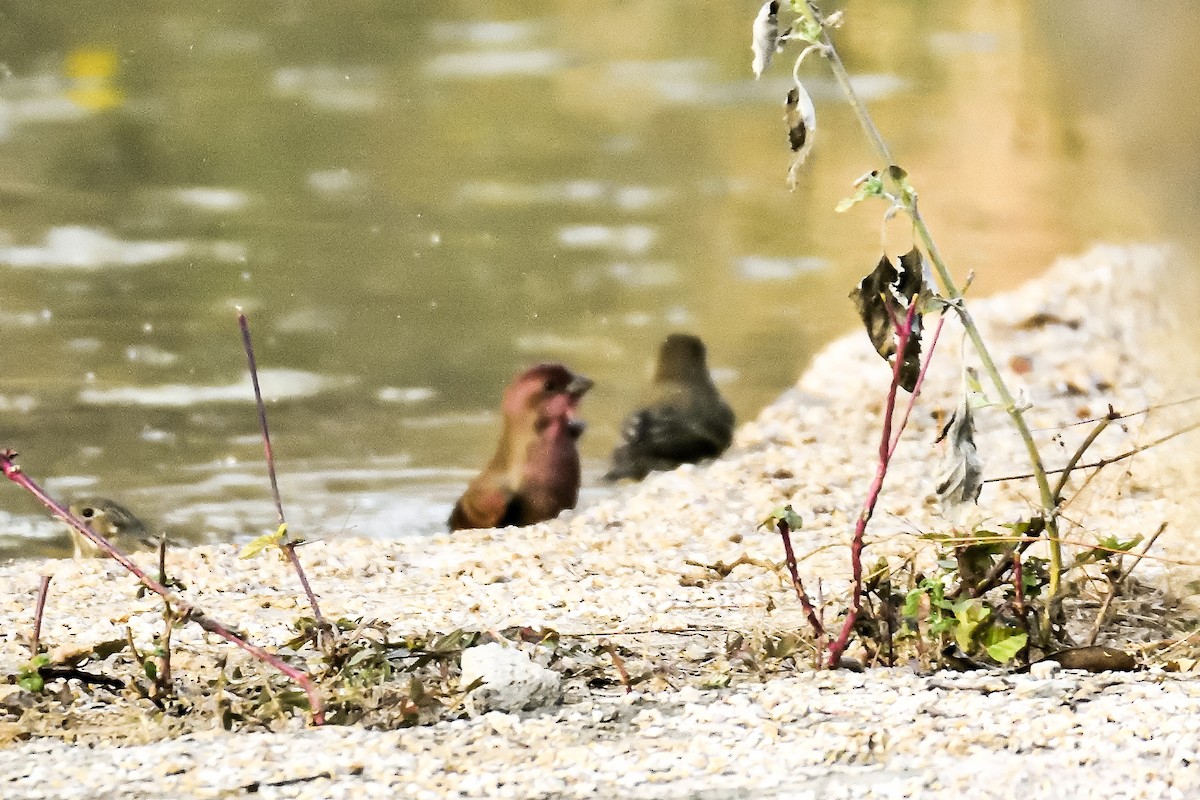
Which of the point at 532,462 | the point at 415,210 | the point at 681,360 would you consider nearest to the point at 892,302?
the point at 532,462

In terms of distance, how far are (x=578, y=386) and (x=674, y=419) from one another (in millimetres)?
276

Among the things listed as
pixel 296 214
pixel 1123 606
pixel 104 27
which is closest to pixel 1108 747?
pixel 1123 606

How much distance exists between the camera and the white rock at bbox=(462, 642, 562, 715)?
1.40m

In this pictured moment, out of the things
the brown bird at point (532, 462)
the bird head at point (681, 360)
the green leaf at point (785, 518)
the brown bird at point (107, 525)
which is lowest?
the green leaf at point (785, 518)

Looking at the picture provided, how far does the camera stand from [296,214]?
3178 millimetres

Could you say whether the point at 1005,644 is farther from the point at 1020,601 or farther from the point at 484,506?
the point at 484,506

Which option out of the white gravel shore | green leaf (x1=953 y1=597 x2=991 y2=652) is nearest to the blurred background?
the white gravel shore

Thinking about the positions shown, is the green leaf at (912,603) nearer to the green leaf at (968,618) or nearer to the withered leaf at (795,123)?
the green leaf at (968,618)

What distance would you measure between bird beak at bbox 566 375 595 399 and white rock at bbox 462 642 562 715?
1715 millimetres

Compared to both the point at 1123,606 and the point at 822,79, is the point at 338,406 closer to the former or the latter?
the point at 822,79

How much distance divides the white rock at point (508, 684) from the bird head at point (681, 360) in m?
1.85

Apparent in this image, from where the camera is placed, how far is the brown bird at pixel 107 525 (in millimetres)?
2828

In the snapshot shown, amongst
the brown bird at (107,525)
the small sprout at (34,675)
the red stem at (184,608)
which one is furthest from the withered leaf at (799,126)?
the brown bird at (107,525)

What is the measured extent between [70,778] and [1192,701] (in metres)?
1.08
